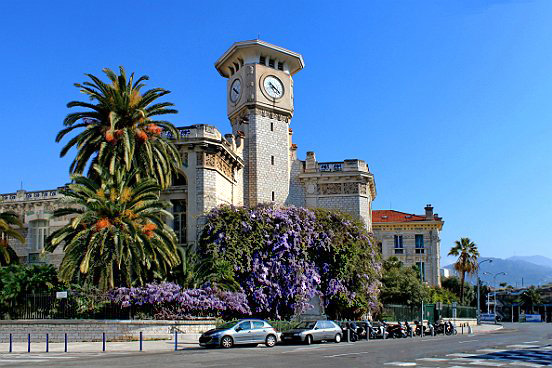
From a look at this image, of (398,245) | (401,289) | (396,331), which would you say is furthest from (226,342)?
(398,245)

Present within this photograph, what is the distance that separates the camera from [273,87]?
49156mm

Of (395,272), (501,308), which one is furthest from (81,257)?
(501,308)

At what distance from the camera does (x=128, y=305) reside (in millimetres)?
30719

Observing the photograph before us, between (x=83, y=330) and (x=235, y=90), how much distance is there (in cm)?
2641

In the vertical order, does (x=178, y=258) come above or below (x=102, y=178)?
below

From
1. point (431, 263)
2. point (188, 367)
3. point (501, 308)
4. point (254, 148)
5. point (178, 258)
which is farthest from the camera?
point (501, 308)

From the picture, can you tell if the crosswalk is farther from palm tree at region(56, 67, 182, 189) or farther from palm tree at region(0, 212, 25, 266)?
palm tree at region(0, 212, 25, 266)

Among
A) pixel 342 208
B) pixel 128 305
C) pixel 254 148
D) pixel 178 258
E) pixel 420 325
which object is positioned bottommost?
pixel 420 325

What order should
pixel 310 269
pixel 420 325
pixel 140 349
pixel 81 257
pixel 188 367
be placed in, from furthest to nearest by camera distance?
pixel 420 325 < pixel 310 269 < pixel 81 257 < pixel 140 349 < pixel 188 367

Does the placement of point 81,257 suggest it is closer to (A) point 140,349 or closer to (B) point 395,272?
(A) point 140,349

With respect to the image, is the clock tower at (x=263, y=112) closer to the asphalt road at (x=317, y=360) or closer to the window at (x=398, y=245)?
the asphalt road at (x=317, y=360)

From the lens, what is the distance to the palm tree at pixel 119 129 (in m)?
33.3

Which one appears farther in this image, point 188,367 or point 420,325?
point 420,325

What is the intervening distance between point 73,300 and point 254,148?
2064cm
